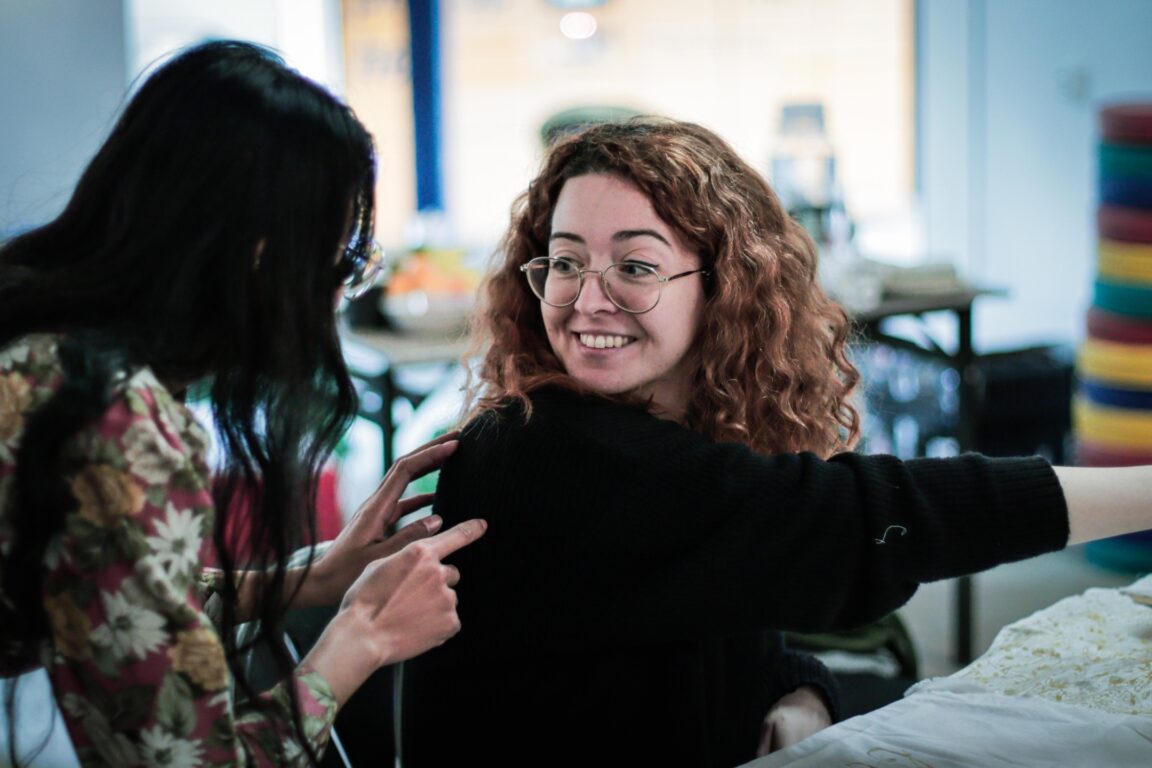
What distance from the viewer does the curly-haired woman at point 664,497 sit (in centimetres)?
115

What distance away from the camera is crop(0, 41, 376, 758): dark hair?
3.15 ft

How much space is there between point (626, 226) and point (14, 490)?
0.67m

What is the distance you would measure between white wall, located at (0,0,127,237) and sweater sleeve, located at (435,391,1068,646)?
11.8 ft

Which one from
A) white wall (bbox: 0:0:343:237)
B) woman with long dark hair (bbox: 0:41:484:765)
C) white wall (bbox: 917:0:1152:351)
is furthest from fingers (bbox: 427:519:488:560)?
white wall (bbox: 917:0:1152:351)

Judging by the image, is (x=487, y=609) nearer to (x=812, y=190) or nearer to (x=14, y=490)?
(x=14, y=490)

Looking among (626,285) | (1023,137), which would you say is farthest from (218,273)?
(1023,137)

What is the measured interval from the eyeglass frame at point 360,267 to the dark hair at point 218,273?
23 mm

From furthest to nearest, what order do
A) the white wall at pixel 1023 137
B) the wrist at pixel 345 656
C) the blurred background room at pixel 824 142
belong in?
the white wall at pixel 1023 137 → the blurred background room at pixel 824 142 → the wrist at pixel 345 656

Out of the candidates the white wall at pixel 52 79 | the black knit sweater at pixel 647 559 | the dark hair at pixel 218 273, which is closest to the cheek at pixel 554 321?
the black knit sweater at pixel 647 559

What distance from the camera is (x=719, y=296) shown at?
4.54 feet

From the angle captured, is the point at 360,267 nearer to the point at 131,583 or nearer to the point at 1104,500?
the point at 131,583

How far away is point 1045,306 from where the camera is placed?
5273 millimetres

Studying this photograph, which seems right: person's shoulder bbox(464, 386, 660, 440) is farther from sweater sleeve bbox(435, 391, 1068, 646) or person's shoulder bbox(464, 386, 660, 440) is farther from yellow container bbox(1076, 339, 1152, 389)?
yellow container bbox(1076, 339, 1152, 389)

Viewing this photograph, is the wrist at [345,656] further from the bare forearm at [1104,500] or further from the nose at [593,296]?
the bare forearm at [1104,500]
